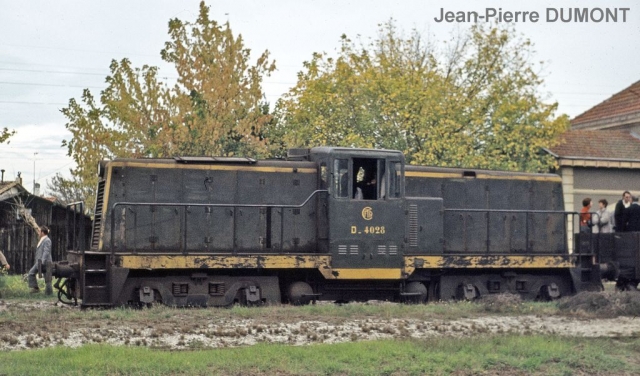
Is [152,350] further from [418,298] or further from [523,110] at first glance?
[523,110]

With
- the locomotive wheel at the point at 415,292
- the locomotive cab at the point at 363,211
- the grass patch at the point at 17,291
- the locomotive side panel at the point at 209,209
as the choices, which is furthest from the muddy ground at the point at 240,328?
the grass patch at the point at 17,291

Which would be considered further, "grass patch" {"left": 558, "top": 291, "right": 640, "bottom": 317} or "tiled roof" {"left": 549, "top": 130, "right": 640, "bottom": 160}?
"tiled roof" {"left": 549, "top": 130, "right": 640, "bottom": 160}

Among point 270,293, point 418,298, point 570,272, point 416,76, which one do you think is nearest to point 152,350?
point 270,293

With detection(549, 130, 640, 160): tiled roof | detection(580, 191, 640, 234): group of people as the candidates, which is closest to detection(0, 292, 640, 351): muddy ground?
detection(580, 191, 640, 234): group of people

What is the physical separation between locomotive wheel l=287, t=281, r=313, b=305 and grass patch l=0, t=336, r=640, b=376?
241 inches

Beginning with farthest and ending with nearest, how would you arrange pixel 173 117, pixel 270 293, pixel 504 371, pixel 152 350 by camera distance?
pixel 173 117
pixel 270 293
pixel 152 350
pixel 504 371

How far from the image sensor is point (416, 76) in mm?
34375

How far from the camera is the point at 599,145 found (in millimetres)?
34781

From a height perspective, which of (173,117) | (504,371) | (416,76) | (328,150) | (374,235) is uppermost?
(416,76)

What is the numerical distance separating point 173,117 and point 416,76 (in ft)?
34.7

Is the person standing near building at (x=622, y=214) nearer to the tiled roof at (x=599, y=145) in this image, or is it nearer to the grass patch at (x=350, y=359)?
the grass patch at (x=350, y=359)

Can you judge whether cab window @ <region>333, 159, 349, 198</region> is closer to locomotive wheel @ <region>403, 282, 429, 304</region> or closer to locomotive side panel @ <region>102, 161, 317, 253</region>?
locomotive side panel @ <region>102, 161, 317, 253</region>

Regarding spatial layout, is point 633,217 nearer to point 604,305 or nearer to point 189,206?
point 604,305

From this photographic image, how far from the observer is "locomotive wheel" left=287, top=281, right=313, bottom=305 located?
58.1ft
